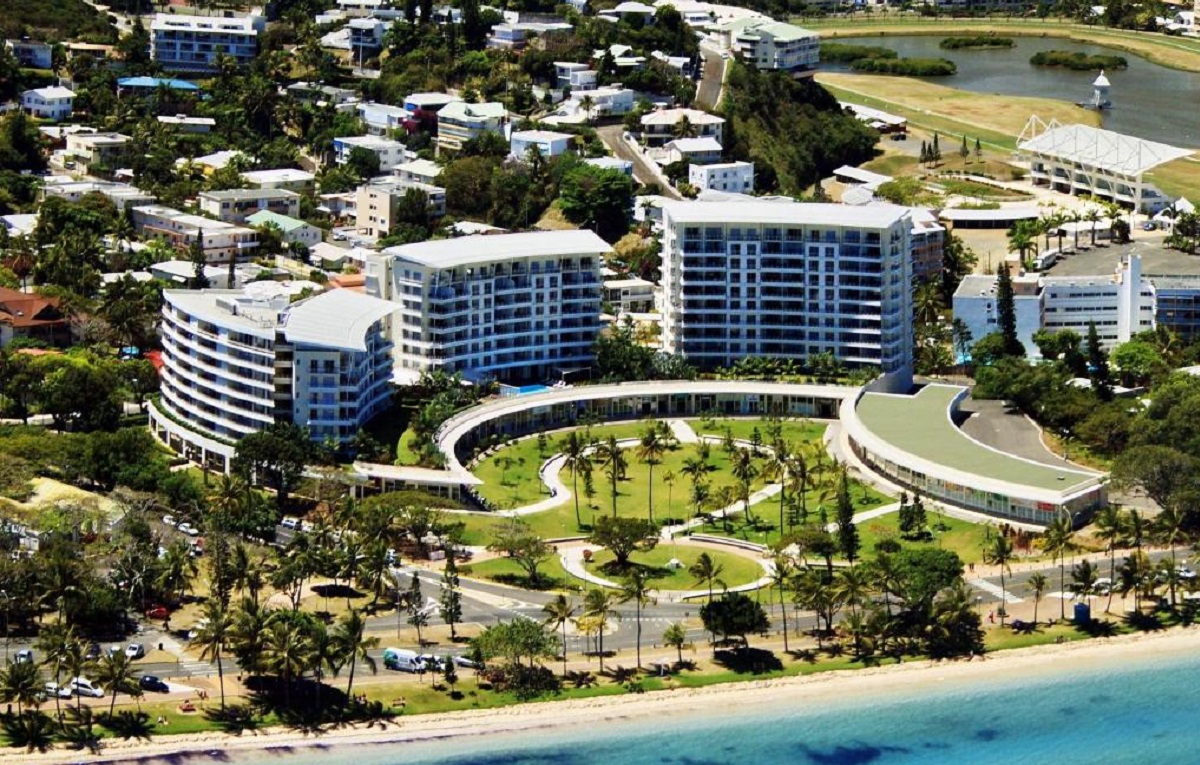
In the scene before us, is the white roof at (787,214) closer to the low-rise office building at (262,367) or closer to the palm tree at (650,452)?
the palm tree at (650,452)

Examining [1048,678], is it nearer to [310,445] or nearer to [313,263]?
[310,445]

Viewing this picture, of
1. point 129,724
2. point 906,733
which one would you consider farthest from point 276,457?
point 906,733

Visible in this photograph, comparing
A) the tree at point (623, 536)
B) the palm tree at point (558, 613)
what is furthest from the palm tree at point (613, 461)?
the palm tree at point (558, 613)

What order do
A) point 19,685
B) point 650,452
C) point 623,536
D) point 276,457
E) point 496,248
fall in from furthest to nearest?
point 496,248 < point 650,452 < point 276,457 < point 623,536 < point 19,685

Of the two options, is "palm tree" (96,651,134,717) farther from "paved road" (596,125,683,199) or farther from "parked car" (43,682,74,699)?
"paved road" (596,125,683,199)

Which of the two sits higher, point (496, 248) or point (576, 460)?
point (496, 248)

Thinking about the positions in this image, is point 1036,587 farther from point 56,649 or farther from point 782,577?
point 56,649

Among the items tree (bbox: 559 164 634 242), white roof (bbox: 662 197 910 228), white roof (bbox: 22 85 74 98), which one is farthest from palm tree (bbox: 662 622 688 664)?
white roof (bbox: 22 85 74 98)
